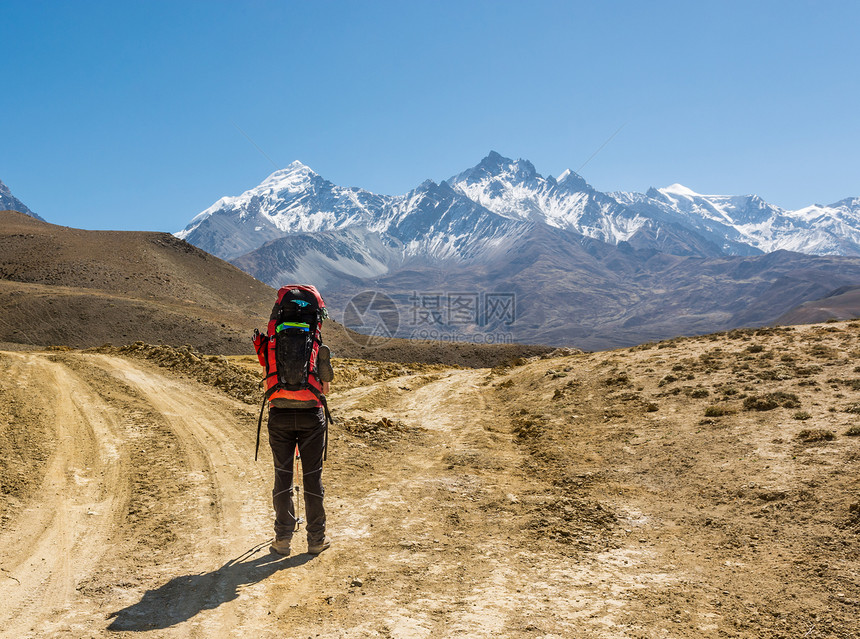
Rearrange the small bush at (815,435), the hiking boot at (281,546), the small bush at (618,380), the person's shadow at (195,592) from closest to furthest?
the person's shadow at (195,592), the hiking boot at (281,546), the small bush at (815,435), the small bush at (618,380)

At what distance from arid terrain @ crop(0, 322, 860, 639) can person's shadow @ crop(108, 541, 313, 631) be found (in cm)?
3

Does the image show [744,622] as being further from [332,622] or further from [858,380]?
[858,380]

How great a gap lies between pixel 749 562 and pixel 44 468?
10914 millimetres

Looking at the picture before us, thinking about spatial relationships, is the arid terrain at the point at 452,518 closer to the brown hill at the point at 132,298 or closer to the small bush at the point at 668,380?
the small bush at the point at 668,380

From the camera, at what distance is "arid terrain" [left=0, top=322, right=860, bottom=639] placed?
5.29 m

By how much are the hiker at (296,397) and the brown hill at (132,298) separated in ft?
178

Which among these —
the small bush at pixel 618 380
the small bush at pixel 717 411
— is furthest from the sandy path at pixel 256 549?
the small bush at pixel 618 380

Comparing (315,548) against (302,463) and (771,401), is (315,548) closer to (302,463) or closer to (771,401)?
(302,463)

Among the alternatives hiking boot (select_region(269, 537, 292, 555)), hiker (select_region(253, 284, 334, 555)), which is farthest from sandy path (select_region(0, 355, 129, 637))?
hiker (select_region(253, 284, 334, 555))

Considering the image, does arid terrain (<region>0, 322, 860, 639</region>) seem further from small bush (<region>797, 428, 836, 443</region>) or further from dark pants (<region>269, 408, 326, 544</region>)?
dark pants (<region>269, 408, 326, 544</region>)

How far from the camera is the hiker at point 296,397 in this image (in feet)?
21.4

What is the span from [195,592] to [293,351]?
108 inches

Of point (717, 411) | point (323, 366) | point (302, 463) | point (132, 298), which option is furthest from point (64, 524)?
point (132, 298)

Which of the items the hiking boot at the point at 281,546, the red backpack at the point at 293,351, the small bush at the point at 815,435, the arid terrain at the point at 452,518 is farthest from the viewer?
the small bush at the point at 815,435
